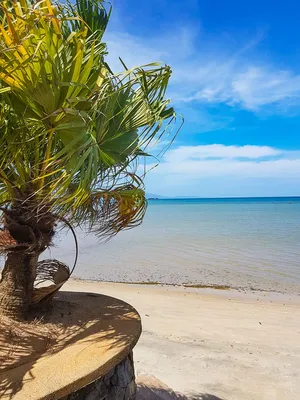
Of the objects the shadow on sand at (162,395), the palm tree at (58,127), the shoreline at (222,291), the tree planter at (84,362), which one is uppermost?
the palm tree at (58,127)

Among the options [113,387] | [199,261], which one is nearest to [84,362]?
[113,387]

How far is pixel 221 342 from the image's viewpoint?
18.8 feet

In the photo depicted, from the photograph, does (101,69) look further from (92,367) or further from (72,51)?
(92,367)

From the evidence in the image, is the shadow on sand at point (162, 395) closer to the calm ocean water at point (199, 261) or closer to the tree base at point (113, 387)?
the tree base at point (113, 387)

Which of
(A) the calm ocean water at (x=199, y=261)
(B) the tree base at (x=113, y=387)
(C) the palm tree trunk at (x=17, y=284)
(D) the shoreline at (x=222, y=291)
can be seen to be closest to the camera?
(B) the tree base at (x=113, y=387)

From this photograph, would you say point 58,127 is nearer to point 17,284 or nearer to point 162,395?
Answer: point 17,284

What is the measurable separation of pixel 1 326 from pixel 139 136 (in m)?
1.60

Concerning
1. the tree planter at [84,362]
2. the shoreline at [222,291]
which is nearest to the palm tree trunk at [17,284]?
the tree planter at [84,362]

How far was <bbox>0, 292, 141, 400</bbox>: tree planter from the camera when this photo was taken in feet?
6.08

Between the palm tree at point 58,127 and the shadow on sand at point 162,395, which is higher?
the palm tree at point 58,127

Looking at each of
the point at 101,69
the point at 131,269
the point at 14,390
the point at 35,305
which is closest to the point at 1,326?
the point at 35,305

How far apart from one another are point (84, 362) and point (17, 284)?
81 cm

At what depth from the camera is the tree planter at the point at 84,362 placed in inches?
73.0

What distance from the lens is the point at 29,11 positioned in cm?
171
